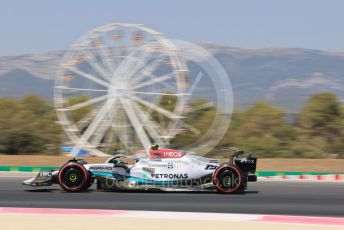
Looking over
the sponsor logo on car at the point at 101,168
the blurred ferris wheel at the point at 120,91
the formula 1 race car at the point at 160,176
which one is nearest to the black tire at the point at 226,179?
the formula 1 race car at the point at 160,176

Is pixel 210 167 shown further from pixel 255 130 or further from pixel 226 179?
pixel 255 130

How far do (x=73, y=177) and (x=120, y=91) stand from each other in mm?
19462

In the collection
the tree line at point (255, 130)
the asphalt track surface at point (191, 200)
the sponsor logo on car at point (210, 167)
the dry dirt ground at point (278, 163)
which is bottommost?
the asphalt track surface at point (191, 200)

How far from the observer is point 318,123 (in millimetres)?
44188

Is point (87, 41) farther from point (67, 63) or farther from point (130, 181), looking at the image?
point (130, 181)

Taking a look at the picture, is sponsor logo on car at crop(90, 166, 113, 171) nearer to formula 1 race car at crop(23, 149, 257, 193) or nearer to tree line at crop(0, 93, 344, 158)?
formula 1 race car at crop(23, 149, 257, 193)

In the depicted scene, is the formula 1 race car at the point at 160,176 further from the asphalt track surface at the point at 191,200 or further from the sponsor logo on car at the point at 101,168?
the asphalt track surface at the point at 191,200

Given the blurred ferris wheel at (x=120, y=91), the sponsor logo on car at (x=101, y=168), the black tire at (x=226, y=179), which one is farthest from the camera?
the blurred ferris wheel at (x=120, y=91)

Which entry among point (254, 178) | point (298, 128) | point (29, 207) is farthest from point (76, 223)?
point (298, 128)

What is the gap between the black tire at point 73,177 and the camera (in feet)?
48.9

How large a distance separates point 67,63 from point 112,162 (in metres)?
20.0

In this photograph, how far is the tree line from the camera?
126 feet

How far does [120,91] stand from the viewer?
34250 millimetres

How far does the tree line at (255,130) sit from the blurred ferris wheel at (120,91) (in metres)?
4.31
